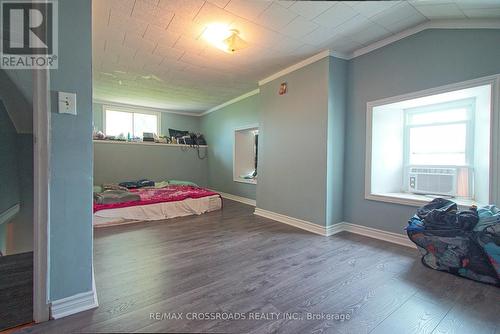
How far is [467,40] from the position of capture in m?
2.07

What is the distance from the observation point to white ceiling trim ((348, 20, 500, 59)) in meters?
1.96

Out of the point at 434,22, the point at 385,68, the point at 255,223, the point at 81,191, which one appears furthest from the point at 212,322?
the point at 434,22

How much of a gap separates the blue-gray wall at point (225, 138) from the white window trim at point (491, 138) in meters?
2.31

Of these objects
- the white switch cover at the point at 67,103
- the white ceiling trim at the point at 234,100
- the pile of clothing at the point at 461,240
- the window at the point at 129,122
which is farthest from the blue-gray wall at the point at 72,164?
the window at the point at 129,122

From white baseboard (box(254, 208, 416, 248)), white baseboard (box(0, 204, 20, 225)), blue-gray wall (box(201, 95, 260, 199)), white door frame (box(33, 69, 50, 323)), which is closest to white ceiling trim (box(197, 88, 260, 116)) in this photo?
blue-gray wall (box(201, 95, 260, 199))

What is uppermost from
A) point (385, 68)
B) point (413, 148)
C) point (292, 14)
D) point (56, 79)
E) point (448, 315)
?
point (292, 14)

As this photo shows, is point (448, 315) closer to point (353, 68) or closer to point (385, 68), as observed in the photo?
point (385, 68)

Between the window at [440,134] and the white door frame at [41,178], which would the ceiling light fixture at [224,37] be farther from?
the window at [440,134]

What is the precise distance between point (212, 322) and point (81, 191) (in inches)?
44.4

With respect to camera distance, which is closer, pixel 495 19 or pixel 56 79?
A: pixel 56 79

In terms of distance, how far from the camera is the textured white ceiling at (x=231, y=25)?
1963 mm

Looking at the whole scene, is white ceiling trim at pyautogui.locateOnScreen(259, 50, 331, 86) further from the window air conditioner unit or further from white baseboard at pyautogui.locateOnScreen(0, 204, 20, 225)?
white baseboard at pyautogui.locateOnScreen(0, 204, 20, 225)

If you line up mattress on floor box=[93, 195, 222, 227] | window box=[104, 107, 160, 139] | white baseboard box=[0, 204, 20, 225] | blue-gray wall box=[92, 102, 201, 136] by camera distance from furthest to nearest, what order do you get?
blue-gray wall box=[92, 102, 201, 136], window box=[104, 107, 160, 139], mattress on floor box=[93, 195, 222, 227], white baseboard box=[0, 204, 20, 225]

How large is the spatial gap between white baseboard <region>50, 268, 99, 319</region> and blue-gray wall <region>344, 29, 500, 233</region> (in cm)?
288
